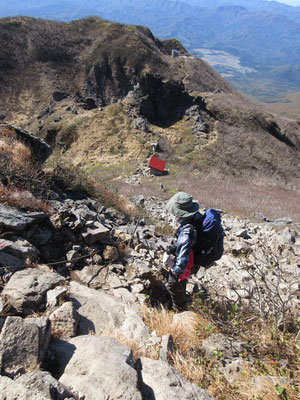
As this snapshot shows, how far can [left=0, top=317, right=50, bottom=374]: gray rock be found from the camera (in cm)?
211

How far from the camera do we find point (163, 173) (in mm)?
21875

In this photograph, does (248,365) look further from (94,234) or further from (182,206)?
(94,234)

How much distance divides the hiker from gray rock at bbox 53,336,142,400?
1554 mm

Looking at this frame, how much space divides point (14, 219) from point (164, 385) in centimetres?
333

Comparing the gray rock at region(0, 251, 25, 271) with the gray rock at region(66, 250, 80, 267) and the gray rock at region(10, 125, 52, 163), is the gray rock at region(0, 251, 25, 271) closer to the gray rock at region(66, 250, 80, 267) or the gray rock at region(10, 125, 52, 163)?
the gray rock at region(66, 250, 80, 267)

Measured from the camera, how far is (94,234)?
4.96m

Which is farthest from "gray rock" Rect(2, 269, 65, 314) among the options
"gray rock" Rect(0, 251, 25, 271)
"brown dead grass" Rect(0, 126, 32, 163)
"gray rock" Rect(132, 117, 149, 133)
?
"gray rock" Rect(132, 117, 149, 133)

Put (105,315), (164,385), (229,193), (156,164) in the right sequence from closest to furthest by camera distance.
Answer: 1. (164,385)
2. (105,315)
3. (229,193)
4. (156,164)

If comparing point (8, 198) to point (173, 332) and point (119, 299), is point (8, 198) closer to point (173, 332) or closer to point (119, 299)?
point (119, 299)

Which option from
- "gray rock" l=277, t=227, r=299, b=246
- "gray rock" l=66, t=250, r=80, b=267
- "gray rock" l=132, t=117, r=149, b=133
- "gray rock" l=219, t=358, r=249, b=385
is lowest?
"gray rock" l=132, t=117, r=149, b=133

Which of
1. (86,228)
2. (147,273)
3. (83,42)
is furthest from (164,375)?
(83,42)

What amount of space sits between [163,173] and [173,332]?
1906cm

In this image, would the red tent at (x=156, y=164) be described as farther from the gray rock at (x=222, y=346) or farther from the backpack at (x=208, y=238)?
the gray rock at (x=222, y=346)

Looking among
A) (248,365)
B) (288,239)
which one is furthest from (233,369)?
(288,239)
